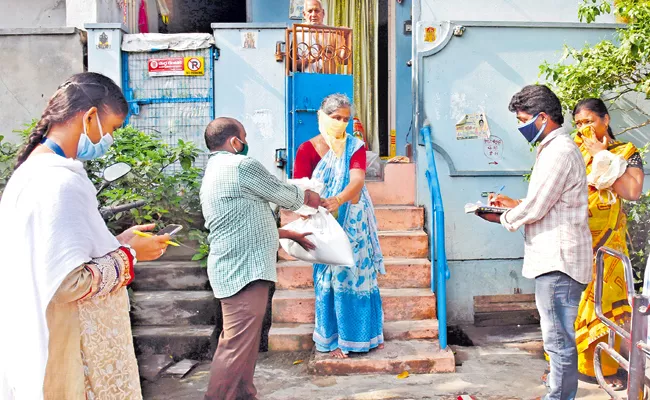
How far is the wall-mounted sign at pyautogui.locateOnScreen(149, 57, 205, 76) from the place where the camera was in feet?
23.2

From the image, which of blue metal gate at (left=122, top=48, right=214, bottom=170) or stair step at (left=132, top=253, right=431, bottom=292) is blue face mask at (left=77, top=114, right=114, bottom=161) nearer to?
stair step at (left=132, top=253, right=431, bottom=292)

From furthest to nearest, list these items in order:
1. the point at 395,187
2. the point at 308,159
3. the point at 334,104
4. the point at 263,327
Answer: the point at 395,187 < the point at 263,327 < the point at 308,159 < the point at 334,104

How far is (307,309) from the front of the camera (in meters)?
5.04

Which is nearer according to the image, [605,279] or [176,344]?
[605,279]

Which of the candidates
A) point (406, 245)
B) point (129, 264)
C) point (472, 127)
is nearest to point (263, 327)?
point (406, 245)

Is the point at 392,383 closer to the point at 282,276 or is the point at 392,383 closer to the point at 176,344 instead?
the point at 282,276

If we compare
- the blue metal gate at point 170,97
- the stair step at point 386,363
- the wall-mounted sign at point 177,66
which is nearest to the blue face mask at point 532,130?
the stair step at point 386,363

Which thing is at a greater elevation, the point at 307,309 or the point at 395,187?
the point at 395,187

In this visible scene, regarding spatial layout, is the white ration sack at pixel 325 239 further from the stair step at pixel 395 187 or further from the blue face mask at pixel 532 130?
the stair step at pixel 395 187

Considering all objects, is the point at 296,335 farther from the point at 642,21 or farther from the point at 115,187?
the point at 642,21

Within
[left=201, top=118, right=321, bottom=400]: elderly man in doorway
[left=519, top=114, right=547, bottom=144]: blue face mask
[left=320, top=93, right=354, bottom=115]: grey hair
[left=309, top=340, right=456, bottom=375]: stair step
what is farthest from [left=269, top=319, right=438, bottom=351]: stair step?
[left=519, top=114, right=547, bottom=144]: blue face mask

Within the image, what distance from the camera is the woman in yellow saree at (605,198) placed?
149 inches

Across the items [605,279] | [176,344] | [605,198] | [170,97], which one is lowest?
[176,344]

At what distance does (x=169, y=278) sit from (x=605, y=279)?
357 centimetres
